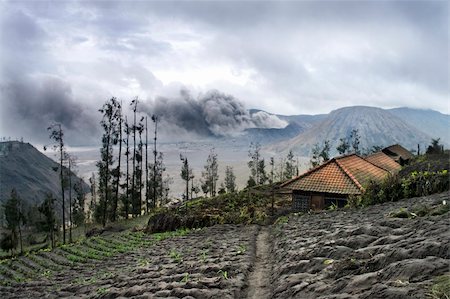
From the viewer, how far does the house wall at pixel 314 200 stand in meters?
26.5

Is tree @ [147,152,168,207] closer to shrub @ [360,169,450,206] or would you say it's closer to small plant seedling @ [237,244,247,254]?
shrub @ [360,169,450,206]

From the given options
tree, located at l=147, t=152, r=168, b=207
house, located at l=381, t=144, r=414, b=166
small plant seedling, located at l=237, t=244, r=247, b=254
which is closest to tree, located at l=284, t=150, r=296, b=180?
tree, located at l=147, t=152, r=168, b=207

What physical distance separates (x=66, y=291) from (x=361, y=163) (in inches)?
1090

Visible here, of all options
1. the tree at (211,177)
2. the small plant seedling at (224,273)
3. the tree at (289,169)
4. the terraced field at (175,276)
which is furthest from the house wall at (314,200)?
the tree at (289,169)

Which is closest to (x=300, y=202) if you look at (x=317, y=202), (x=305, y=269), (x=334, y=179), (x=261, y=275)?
(x=317, y=202)

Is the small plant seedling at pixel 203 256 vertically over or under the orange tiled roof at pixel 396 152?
under

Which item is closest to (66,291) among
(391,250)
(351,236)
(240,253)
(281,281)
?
(240,253)

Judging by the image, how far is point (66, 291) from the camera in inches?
484

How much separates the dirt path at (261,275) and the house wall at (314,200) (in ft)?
37.8

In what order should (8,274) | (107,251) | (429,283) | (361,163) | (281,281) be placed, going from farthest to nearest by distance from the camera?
(361,163), (107,251), (8,274), (281,281), (429,283)

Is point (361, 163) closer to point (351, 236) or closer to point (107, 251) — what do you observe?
point (107, 251)

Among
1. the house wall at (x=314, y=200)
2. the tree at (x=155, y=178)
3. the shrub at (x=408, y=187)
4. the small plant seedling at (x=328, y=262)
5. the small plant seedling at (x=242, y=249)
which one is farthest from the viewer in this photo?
the tree at (x=155, y=178)

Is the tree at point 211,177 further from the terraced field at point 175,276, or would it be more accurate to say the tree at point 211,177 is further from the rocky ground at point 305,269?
the rocky ground at point 305,269

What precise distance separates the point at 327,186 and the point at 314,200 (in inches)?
52.4
